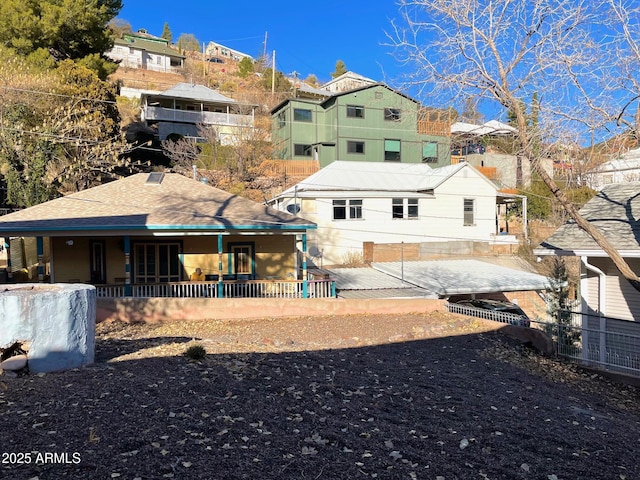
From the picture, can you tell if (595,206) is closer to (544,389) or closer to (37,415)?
(544,389)

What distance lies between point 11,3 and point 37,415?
33.9m

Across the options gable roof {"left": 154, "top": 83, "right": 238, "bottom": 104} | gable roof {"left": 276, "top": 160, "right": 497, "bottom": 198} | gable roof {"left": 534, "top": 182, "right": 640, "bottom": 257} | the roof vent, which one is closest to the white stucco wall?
gable roof {"left": 534, "top": 182, "right": 640, "bottom": 257}

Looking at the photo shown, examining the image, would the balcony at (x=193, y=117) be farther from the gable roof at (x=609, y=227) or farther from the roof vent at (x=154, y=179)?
the gable roof at (x=609, y=227)

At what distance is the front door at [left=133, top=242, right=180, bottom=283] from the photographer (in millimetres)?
19844

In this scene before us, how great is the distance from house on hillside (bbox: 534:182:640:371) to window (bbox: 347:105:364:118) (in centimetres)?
2540

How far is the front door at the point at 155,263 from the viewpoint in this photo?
1984 centimetres

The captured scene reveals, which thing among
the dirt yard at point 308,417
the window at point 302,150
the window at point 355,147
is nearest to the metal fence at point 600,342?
the dirt yard at point 308,417

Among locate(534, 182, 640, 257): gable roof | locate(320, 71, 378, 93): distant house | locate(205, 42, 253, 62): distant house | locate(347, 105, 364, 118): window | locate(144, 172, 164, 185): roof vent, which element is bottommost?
locate(534, 182, 640, 257): gable roof

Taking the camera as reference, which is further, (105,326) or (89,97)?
(89,97)

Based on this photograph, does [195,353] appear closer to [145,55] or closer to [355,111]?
[355,111]

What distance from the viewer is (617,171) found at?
36.0 ft

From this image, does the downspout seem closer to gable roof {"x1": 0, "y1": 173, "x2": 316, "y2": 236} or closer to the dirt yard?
the dirt yard

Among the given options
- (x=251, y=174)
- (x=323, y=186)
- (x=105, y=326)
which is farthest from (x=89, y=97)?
(x=105, y=326)

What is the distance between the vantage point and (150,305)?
14.4m
